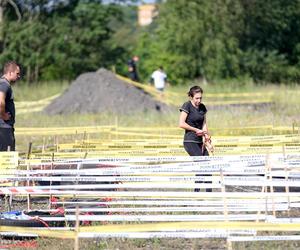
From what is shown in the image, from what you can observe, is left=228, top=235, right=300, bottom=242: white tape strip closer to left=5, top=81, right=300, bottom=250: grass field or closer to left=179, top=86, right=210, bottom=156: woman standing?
left=5, top=81, right=300, bottom=250: grass field

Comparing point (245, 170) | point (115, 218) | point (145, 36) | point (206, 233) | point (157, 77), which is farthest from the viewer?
point (145, 36)

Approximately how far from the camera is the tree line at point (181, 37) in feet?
159

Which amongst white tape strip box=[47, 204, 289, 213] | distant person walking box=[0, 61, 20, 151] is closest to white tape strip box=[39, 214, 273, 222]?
white tape strip box=[47, 204, 289, 213]

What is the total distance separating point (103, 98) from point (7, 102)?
64.9ft

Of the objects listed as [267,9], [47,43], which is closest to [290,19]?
[267,9]

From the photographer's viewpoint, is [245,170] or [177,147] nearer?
[245,170]

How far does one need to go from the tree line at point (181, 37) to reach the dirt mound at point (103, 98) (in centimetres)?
1693

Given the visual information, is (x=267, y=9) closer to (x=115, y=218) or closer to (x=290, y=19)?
(x=290, y=19)

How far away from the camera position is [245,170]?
951 cm

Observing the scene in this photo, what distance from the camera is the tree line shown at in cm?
4847

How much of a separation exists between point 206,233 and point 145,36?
62631 mm

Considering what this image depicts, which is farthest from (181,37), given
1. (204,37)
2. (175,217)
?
(175,217)

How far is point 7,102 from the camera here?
36.0ft

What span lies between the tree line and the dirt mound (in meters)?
16.9
